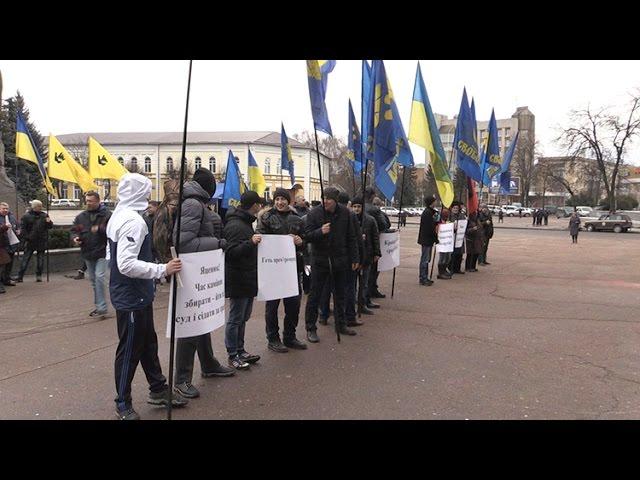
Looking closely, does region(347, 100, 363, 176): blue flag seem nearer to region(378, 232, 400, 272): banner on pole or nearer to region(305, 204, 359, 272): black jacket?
region(378, 232, 400, 272): banner on pole

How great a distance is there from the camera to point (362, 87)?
7.79 meters

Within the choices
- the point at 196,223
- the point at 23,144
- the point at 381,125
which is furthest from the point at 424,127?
the point at 23,144

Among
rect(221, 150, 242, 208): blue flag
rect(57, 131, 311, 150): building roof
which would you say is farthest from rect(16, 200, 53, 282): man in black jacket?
rect(57, 131, 311, 150): building roof

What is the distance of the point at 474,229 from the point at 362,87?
6.80 m

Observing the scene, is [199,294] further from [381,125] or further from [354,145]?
[354,145]

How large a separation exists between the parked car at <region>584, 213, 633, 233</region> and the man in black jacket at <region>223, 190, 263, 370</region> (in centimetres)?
4220

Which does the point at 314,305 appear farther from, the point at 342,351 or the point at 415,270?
the point at 415,270

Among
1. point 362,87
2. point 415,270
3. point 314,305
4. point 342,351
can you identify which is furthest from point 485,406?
point 415,270

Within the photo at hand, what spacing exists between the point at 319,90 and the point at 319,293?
2.67 metres

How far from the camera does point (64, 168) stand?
11922 mm

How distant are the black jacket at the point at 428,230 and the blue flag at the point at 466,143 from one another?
1.23 meters

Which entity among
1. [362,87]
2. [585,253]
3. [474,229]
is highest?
[362,87]

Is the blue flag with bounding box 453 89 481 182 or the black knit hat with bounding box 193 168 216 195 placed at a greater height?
the blue flag with bounding box 453 89 481 182

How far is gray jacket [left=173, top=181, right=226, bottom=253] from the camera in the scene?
4.59m
